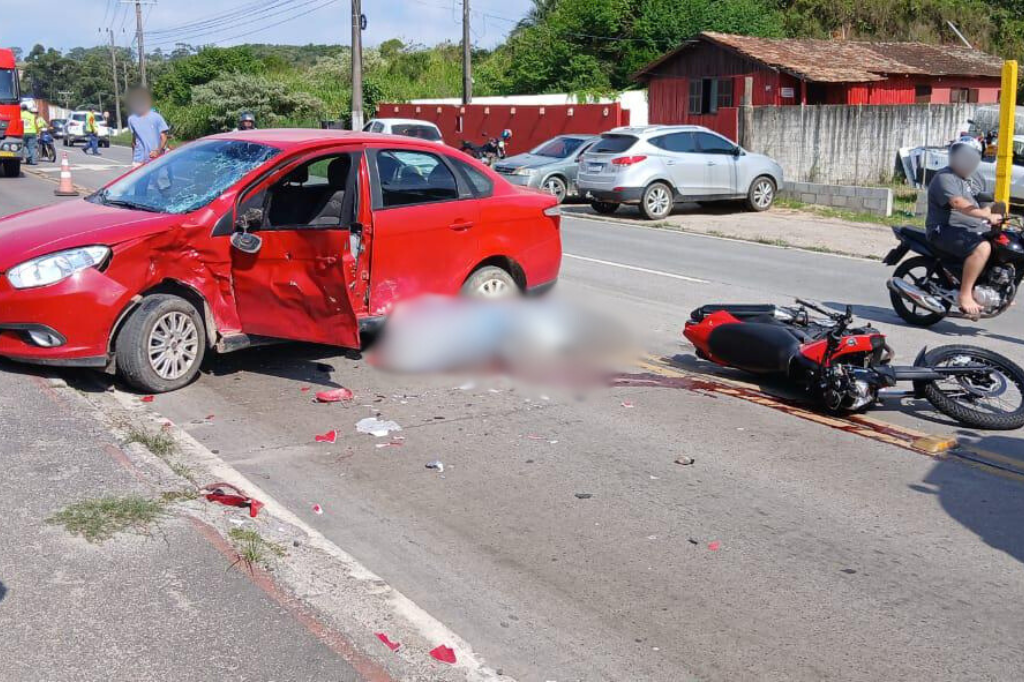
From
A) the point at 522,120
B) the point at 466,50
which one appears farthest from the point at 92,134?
the point at 522,120

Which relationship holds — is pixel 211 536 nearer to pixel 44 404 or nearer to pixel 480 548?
pixel 480 548

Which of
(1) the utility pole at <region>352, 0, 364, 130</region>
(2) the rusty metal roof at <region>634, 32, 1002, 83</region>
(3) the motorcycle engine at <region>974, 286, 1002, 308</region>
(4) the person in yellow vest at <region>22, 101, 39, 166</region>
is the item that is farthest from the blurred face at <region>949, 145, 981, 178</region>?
(4) the person in yellow vest at <region>22, 101, 39, 166</region>

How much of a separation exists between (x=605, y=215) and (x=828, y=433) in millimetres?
15342

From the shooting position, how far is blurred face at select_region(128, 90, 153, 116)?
18.5 meters

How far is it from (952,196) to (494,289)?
4385mm

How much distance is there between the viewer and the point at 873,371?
7273 mm

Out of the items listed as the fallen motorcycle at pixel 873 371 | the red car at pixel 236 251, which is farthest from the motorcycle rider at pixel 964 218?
the red car at pixel 236 251

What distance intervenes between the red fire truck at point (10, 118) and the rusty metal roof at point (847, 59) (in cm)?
2005

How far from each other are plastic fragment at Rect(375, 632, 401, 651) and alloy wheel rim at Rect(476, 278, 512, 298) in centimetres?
489

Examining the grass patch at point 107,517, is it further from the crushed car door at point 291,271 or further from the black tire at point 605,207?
the black tire at point 605,207

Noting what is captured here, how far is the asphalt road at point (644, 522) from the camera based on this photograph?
14.6ft

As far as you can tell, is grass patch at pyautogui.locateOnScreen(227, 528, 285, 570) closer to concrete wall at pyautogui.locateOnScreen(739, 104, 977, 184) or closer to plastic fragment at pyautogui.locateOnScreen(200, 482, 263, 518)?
→ plastic fragment at pyautogui.locateOnScreen(200, 482, 263, 518)

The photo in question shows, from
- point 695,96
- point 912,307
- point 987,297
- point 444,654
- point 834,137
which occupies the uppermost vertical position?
point 695,96

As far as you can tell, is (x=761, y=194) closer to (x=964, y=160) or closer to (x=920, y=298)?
(x=964, y=160)
